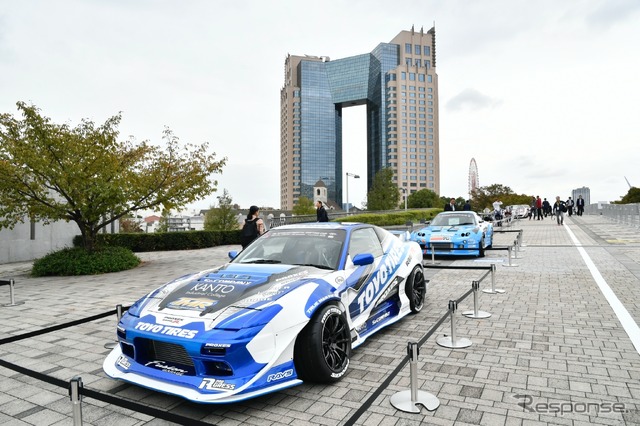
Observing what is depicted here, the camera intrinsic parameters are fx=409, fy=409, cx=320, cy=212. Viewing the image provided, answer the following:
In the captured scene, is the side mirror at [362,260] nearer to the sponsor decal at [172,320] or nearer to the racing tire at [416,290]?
the racing tire at [416,290]

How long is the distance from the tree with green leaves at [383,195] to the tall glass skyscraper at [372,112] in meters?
69.1

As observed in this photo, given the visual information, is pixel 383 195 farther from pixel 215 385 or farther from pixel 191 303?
pixel 215 385

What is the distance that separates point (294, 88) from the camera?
156 meters

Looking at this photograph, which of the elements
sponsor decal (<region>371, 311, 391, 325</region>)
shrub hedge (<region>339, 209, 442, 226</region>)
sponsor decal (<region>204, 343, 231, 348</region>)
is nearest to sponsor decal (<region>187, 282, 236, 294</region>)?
sponsor decal (<region>204, 343, 231, 348</region>)

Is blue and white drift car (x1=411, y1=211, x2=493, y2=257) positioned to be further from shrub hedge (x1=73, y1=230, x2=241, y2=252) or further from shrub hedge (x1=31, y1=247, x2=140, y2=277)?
shrub hedge (x1=73, y1=230, x2=241, y2=252)

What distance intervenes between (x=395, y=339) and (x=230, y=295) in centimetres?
237

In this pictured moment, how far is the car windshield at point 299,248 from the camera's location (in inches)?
178

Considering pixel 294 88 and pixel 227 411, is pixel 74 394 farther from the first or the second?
pixel 294 88

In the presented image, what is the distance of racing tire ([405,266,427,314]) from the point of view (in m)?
5.86

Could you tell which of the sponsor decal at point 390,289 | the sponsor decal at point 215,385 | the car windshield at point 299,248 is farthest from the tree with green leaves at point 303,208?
the sponsor decal at point 215,385

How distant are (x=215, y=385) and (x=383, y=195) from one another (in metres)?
72.2

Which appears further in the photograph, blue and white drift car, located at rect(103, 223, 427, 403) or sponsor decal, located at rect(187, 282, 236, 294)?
sponsor decal, located at rect(187, 282, 236, 294)

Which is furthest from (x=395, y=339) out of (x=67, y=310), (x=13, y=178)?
(x=13, y=178)

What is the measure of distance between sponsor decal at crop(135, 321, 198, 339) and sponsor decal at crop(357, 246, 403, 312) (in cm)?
188
